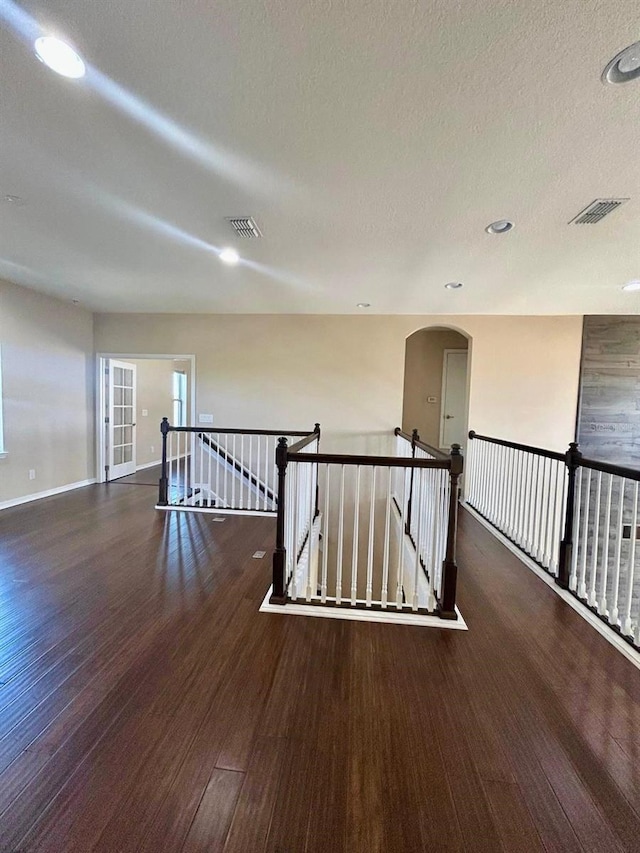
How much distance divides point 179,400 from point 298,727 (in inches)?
321

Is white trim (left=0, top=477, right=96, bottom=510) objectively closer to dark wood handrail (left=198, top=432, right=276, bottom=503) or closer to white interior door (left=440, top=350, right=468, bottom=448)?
dark wood handrail (left=198, top=432, right=276, bottom=503)

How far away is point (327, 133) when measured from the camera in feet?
6.02

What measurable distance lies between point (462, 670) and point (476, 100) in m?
2.74

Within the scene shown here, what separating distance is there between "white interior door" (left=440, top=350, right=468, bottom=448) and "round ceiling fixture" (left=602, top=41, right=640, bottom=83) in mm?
5406

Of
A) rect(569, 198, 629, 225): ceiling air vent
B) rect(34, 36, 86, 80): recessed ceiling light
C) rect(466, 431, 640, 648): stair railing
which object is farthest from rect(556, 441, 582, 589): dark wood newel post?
rect(34, 36, 86, 80): recessed ceiling light

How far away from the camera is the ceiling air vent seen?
2.34 m

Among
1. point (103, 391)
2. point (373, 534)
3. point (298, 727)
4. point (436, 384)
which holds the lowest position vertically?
point (298, 727)

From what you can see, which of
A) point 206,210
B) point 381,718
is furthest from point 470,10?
point 381,718

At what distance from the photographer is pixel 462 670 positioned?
1926mm

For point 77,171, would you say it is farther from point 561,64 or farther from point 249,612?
point 249,612

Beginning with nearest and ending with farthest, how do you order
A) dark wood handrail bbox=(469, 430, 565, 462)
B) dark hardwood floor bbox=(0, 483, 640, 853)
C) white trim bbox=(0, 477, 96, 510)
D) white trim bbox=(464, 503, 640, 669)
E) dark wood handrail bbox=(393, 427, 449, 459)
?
dark hardwood floor bbox=(0, 483, 640, 853) → white trim bbox=(464, 503, 640, 669) → dark wood handrail bbox=(393, 427, 449, 459) → dark wood handrail bbox=(469, 430, 565, 462) → white trim bbox=(0, 477, 96, 510)

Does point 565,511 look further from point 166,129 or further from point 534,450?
point 166,129

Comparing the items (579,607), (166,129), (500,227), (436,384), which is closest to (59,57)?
(166,129)

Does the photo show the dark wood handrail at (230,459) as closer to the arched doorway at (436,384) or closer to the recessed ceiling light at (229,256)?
the recessed ceiling light at (229,256)
